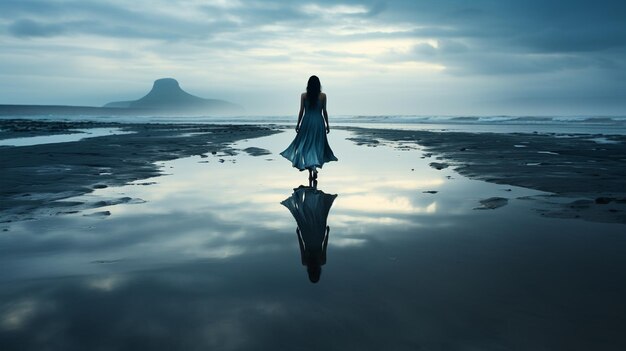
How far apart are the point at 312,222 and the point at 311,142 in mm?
5450

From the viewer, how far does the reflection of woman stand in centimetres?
432

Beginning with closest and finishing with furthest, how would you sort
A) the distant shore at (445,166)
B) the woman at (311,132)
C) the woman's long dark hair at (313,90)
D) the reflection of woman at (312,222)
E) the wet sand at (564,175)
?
the reflection of woman at (312,222) → the wet sand at (564,175) → the distant shore at (445,166) → the woman's long dark hair at (313,90) → the woman at (311,132)

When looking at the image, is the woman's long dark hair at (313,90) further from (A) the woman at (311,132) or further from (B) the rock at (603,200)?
(B) the rock at (603,200)

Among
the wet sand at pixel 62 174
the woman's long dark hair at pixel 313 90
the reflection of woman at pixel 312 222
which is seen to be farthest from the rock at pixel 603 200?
the wet sand at pixel 62 174

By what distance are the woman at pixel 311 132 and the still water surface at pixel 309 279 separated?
4.09 metres

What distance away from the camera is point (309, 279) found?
380cm

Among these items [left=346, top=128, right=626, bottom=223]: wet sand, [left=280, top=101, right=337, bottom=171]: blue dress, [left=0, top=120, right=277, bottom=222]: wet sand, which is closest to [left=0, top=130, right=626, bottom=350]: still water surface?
[left=346, top=128, right=626, bottom=223]: wet sand

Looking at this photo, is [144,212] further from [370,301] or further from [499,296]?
[499,296]

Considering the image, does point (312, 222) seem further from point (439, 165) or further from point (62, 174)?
point (439, 165)

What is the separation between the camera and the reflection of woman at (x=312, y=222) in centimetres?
432

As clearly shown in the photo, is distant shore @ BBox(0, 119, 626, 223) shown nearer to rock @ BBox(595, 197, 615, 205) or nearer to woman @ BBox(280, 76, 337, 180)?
rock @ BBox(595, 197, 615, 205)

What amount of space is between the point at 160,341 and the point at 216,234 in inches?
106

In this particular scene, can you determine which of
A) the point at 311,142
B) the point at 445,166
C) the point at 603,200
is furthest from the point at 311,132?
the point at 603,200

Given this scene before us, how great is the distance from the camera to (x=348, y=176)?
10.9m
